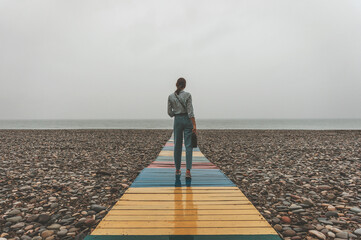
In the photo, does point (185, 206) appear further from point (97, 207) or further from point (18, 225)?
point (18, 225)

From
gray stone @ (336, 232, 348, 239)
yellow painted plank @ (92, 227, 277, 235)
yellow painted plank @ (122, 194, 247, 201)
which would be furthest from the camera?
yellow painted plank @ (122, 194, 247, 201)

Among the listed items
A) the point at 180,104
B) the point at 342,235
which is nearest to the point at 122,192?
the point at 180,104

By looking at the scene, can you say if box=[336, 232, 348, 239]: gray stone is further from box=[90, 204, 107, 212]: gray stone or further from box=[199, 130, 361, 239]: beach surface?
box=[90, 204, 107, 212]: gray stone

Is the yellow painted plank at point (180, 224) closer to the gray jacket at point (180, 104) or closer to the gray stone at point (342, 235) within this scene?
the gray stone at point (342, 235)

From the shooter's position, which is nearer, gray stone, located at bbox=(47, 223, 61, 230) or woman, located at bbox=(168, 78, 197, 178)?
gray stone, located at bbox=(47, 223, 61, 230)

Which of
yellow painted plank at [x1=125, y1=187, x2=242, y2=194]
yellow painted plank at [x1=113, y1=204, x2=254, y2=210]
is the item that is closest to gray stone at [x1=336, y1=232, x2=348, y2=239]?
yellow painted plank at [x1=113, y1=204, x2=254, y2=210]

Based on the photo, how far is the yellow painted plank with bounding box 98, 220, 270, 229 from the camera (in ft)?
10.4

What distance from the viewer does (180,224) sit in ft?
10.6

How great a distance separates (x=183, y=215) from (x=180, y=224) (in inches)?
11.6

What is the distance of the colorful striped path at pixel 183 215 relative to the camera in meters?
2.95

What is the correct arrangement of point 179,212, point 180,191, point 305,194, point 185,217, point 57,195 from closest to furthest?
1. point 185,217
2. point 179,212
3. point 180,191
4. point 57,195
5. point 305,194

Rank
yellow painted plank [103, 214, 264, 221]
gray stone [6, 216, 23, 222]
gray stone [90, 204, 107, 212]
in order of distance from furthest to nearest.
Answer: gray stone [90, 204, 107, 212], gray stone [6, 216, 23, 222], yellow painted plank [103, 214, 264, 221]

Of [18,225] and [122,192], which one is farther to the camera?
[122,192]

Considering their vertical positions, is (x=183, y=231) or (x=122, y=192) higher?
(x=183, y=231)
